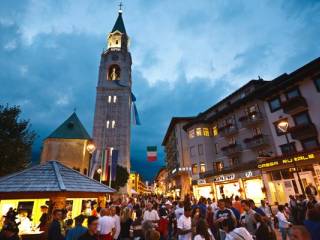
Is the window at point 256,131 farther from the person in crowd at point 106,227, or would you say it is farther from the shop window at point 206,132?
the person in crowd at point 106,227

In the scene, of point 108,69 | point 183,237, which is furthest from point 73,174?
point 108,69

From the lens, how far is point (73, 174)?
1302cm

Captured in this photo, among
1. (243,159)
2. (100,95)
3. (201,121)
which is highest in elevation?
(100,95)

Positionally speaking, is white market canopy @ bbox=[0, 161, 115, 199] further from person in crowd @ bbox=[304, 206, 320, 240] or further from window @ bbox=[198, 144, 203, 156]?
window @ bbox=[198, 144, 203, 156]

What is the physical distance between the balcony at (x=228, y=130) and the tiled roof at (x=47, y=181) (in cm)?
2335

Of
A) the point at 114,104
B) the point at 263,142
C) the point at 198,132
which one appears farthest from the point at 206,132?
the point at 114,104

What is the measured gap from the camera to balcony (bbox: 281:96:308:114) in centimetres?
2066

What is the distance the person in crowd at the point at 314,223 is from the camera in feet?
15.0

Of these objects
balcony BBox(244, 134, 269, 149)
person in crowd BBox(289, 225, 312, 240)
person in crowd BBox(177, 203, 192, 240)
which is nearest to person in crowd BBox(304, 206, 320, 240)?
person in crowd BBox(289, 225, 312, 240)

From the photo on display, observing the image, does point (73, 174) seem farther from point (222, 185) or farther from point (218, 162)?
point (218, 162)

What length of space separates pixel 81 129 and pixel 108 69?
26.0 meters

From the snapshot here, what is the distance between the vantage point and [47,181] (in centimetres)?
1083

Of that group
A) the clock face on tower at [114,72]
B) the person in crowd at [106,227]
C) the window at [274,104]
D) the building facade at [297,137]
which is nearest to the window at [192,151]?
the building facade at [297,137]

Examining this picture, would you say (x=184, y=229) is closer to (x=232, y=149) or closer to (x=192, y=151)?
(x=232, y=149)
